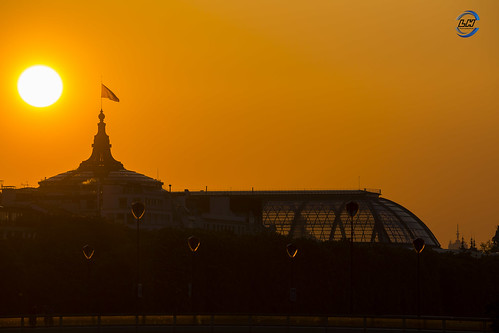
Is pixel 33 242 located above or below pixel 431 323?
above

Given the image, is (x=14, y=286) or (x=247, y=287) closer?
(x=14, y=286)

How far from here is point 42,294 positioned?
162 metres

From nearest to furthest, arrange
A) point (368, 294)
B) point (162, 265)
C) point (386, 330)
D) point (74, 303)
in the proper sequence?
point (386, 330), point (74, 303), point (162, 265), point (368, 294)

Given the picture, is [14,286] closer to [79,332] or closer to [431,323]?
[79,332]

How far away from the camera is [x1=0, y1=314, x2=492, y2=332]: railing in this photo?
11056cm

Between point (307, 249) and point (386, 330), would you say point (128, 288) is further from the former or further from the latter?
point (386, 330)

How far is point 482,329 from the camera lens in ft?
362

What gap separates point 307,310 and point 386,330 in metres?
65.0

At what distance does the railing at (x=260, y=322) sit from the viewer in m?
111

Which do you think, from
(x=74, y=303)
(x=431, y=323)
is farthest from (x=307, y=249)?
(x=431, y=323)

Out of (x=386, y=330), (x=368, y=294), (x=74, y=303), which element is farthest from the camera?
(x=368, y=294)

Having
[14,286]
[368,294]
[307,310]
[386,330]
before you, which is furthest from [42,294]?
[386,330]

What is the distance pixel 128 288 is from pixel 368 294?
1356 inches

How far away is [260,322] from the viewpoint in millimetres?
114312
